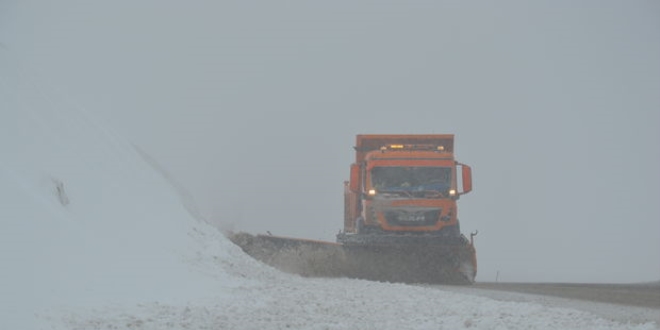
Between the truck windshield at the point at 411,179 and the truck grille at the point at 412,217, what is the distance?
602 millimetres

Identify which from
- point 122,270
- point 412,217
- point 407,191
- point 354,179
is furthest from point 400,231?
point 122,270

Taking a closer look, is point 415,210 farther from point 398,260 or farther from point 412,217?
point 398,260

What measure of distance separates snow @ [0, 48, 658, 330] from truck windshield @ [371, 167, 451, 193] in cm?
353

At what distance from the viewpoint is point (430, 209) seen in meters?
18.9

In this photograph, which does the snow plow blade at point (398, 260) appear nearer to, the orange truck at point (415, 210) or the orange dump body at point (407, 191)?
the orange truck at point (415, 210)

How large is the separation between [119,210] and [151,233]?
69 centimetres

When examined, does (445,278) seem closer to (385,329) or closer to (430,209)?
(430,209)

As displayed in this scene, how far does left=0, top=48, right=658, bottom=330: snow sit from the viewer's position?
839 cm

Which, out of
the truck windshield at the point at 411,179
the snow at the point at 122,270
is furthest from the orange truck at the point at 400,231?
the snow at the point at 122,270

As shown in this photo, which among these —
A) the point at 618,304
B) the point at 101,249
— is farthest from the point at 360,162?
the point at 101,249

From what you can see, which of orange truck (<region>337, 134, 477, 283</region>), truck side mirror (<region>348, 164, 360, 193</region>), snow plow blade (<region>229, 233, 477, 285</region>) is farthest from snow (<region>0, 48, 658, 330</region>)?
truck side mirror (<region>348, 164, 360, 193</region>)

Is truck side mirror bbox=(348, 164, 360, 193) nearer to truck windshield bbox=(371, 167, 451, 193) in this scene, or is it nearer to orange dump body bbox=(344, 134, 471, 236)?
orange dump body bbox=(344, 134, 471, 236)

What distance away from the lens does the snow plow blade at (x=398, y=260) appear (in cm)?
1825

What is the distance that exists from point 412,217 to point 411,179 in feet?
3.30
